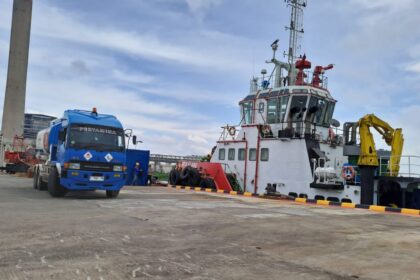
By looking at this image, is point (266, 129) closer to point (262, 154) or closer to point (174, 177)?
point (262, 154)

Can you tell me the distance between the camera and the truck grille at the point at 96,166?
12.8 meters

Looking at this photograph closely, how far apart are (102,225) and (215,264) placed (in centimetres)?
335

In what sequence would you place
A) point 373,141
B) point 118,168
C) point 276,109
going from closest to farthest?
point 118,168
point 373,141
point 276,109

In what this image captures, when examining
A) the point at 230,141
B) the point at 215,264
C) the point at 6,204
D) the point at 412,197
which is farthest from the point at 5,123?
the point at 215,264

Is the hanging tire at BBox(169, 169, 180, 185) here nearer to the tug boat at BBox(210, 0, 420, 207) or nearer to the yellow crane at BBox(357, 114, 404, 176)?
the tug boat at BBox(210, 0, 420, 207)

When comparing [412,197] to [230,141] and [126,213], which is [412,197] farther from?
[126,213]

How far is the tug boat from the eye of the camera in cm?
1573

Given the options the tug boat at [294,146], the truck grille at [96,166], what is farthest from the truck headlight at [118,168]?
the tug boat at [294,146]

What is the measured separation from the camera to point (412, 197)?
49.7 ft

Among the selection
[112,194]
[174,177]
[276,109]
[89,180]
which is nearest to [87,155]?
[89,180]

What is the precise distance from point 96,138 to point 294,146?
858cm

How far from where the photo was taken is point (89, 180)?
12836mm

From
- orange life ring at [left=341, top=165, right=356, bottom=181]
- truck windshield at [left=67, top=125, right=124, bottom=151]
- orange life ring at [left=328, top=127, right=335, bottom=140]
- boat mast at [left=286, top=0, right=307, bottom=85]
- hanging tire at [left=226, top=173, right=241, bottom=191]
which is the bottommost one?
hanging tire at [left=226, top=173, right=241, bottom=191]

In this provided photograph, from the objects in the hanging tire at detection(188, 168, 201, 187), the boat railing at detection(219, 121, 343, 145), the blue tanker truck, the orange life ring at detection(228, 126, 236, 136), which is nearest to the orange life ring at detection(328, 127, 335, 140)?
the boat railing at detection(219, 121, 343, 145)
